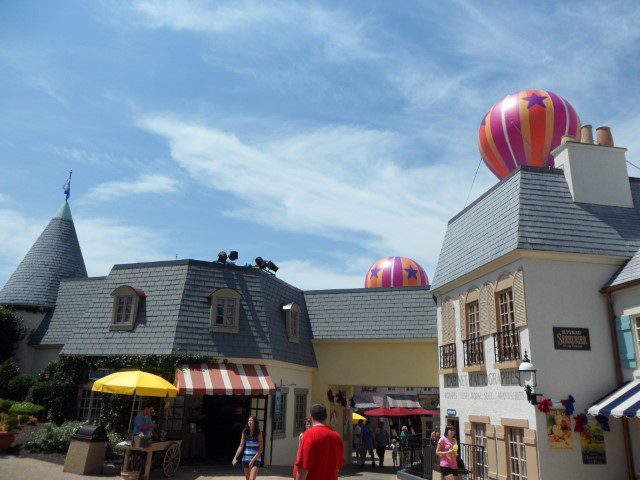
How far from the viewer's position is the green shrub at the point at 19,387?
20328 mm

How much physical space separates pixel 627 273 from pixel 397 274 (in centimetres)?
1787

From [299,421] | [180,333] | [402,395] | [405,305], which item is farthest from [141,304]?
[402,395]

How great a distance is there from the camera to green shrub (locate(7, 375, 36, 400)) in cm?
2033

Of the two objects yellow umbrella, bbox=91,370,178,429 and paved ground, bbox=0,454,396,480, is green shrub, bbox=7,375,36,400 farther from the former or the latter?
yellow umbrella, bbox=91,370,178,429

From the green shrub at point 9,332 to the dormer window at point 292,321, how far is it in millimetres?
12502

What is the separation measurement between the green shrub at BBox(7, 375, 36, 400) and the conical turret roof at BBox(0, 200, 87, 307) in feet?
15.1

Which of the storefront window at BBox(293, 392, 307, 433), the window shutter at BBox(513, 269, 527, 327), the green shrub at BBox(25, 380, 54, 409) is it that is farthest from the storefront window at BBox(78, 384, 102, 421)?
the window shutter at BBox(513, 269, 527, 327)

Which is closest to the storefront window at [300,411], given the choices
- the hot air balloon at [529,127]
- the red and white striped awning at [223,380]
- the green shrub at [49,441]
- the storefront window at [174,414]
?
the red and white striped awning at [223,380]

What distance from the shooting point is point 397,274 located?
2958 cm

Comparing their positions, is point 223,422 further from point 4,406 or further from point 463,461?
point 463,461

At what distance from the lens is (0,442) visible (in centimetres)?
1442

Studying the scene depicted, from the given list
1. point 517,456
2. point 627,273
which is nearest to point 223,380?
point 517,456

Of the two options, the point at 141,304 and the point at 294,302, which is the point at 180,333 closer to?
the point at 141,304

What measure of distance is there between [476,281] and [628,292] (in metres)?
3.79
